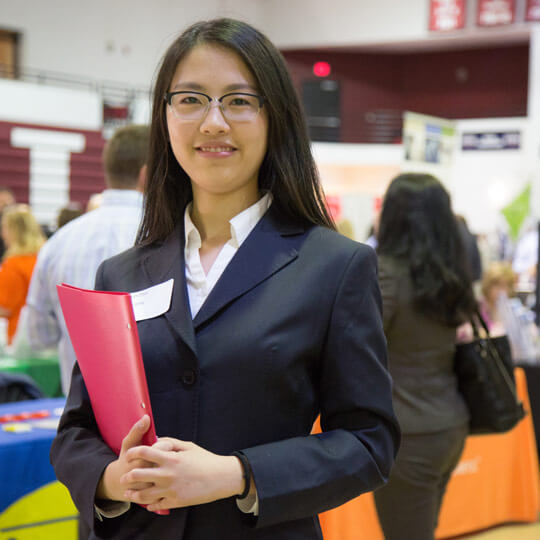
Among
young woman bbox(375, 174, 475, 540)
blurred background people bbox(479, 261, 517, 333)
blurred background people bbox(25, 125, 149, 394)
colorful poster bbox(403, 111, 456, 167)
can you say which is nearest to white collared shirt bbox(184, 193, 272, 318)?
young woman bbox(375, 174, 475, 540)

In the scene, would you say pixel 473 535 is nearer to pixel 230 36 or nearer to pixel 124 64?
pixel 230 36

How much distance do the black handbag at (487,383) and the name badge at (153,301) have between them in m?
1.44

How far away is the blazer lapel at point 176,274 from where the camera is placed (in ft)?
3.97

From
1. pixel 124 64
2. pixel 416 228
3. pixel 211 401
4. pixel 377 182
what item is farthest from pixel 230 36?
pixel 124 64

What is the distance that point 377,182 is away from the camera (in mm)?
13812

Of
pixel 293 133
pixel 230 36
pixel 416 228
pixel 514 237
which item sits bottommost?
pixel 514 237

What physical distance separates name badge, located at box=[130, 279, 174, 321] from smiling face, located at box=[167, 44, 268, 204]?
0.19 metres

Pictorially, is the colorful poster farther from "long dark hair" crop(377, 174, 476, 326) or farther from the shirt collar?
the shirt collar

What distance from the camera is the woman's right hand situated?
1.08 meters

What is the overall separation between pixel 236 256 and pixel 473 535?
3326mm

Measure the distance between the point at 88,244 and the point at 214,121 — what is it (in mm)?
1694

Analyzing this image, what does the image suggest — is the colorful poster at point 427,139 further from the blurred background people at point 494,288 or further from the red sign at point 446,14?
the blurred background people at point 494,288

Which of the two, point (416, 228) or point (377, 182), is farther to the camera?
point (377, 182)

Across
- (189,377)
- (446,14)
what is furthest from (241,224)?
(446,14)
